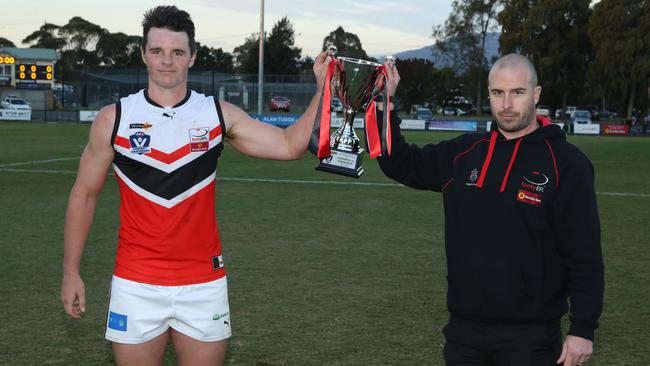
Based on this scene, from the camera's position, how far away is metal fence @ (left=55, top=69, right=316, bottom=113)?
186 feet

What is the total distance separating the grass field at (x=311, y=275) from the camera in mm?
6453

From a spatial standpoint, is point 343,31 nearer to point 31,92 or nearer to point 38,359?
point 31,92

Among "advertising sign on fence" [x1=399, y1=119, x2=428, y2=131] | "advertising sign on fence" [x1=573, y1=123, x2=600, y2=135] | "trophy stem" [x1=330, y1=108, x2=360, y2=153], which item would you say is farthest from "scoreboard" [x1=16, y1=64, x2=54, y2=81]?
"trophy stem" [x1=330, y1=108, x2=360, y2=153]

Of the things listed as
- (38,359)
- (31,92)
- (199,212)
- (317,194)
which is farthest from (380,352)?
(31,92)

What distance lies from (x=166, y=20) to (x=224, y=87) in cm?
5399

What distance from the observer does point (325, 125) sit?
13.1 feet

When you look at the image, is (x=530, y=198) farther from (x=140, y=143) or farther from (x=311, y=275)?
(x=311, y=275)

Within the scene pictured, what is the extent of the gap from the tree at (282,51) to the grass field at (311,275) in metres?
82.8

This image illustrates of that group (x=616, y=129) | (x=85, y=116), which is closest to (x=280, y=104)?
(x=85, y=116)

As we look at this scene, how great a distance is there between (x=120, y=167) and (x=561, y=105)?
284ft

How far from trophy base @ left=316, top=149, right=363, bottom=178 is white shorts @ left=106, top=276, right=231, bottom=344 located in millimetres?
868

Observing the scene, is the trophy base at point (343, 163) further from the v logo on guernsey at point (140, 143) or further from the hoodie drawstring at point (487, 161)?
the v logo on guernsey at point (140, 143)

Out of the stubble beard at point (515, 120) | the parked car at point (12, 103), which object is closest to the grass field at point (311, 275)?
the stubble beard at point (515, 120)

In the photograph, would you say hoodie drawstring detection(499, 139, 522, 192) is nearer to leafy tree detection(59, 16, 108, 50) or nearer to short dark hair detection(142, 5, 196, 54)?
short dark hair detection(142, 5, 196, 54)
